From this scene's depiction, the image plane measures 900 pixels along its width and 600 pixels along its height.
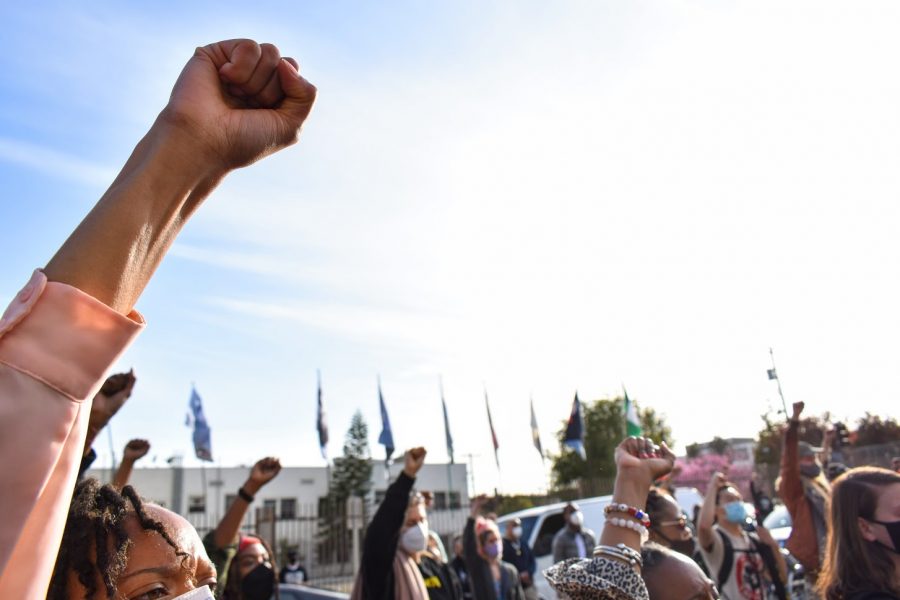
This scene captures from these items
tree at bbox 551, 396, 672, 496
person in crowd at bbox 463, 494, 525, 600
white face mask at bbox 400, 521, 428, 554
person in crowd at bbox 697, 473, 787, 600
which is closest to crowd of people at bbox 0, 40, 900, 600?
white face mask at bbox 400, 521, 428, 554

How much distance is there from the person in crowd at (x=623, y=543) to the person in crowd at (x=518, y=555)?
28.1 feet

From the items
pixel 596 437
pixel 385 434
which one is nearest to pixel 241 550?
pixel 385 434

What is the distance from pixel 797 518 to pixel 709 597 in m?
3.13

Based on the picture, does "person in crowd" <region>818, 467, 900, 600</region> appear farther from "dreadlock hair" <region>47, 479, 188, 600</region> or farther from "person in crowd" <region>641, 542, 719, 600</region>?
"dreadlock hair" <region>47, 479, 188, 600</region>

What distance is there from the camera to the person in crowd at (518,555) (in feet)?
34.0

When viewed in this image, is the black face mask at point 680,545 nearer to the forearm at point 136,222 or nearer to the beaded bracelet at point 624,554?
the beaded bracelet at point 624,554

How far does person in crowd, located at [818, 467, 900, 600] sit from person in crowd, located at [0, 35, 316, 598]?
10.2 ft

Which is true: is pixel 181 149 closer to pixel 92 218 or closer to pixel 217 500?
pixel 92 218

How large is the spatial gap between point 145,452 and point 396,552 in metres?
1.81

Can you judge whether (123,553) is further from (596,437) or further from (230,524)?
(596,437)

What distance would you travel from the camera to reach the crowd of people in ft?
2.68

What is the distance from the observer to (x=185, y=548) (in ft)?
6.57

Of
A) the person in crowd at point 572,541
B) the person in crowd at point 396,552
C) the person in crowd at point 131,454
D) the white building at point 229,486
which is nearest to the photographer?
the person in crowd at point 131,454

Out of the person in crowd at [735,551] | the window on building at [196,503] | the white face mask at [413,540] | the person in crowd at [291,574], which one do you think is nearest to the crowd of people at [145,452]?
the white face mask at [413,540]
